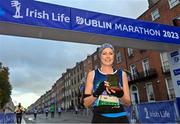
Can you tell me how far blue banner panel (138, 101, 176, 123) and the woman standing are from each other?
9253 mm

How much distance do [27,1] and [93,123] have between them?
820 centimetres

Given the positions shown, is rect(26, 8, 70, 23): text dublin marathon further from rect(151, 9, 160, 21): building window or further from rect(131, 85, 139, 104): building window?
rect(131, 85, 139, 104): building window

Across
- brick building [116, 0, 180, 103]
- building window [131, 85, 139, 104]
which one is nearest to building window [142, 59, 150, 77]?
brick building [116, 0, 180, 103]

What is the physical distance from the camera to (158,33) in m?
12.2

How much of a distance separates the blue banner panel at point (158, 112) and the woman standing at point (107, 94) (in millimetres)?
9253

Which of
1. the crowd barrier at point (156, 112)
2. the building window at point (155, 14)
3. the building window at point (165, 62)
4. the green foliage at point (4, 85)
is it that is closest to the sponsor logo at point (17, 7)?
the crowd barrier at point (156, 112)

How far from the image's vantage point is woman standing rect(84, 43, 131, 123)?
2.20 metres

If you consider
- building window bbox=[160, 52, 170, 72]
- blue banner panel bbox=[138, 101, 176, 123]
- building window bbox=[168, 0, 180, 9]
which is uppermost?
building window bbox=[168, 0, 180, 9]

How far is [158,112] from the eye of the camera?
37.3 feet

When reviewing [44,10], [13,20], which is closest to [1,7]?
[13,20]

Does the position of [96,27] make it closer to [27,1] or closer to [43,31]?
[43,31]

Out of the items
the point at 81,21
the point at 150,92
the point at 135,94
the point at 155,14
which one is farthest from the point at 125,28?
the point at 135,94

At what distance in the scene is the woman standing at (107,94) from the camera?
2.20m

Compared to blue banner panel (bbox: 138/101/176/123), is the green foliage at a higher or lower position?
higher
